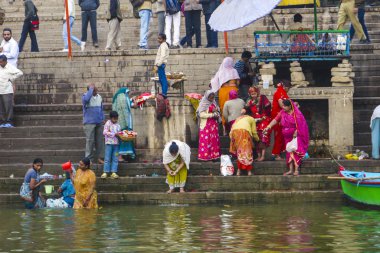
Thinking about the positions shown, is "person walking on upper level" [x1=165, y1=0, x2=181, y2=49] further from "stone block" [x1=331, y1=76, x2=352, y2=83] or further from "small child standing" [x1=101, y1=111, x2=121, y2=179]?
"small child standing" [x1=101, y1=111, x2=121, y2=179]

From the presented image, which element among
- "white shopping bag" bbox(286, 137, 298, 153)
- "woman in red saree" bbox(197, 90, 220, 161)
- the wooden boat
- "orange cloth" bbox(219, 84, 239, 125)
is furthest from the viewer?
"orange cloth" bbox(219, 84, 239, 125)

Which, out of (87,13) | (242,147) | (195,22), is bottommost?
(242,147)

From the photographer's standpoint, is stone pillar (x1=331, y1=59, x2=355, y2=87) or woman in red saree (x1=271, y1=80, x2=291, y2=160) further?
stone pillar (x1=331, y1=59, x2=355, y2=87)

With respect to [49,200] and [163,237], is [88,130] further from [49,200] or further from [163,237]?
[163,237]

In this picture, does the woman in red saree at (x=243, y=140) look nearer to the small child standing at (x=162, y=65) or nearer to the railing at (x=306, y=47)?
the small child standing at (x=162, y=65)

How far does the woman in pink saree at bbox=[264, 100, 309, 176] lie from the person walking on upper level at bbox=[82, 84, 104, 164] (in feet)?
9.36

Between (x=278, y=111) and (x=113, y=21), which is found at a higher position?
(x=113, y=21)

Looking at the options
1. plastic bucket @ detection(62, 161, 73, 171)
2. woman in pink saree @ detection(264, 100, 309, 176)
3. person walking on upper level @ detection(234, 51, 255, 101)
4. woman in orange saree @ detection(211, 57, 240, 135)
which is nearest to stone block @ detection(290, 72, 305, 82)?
person walking on upper level @ detection(234, 51, 255, 101)

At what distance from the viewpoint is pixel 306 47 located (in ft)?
77.4

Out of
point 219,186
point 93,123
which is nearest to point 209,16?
point 93,123

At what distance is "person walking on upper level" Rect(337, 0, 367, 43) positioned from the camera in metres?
25.6

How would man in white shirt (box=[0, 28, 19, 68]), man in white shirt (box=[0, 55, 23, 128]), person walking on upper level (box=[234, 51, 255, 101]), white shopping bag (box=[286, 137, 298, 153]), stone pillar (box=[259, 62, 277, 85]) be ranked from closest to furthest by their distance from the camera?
white shopping bag (box=[286, 137, 298, 153]) < stone pillar (box=[259, 62, 277, 85]) < person walking on upper level (box=[234, 51, 255, 101]) < man in white shirt (box=[0, 55, 23, 128]) < man in white shirt (box=[0, 28, 19, 68])

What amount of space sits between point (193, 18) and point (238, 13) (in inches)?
148

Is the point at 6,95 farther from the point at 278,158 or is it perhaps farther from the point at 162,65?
the point at 278,158
